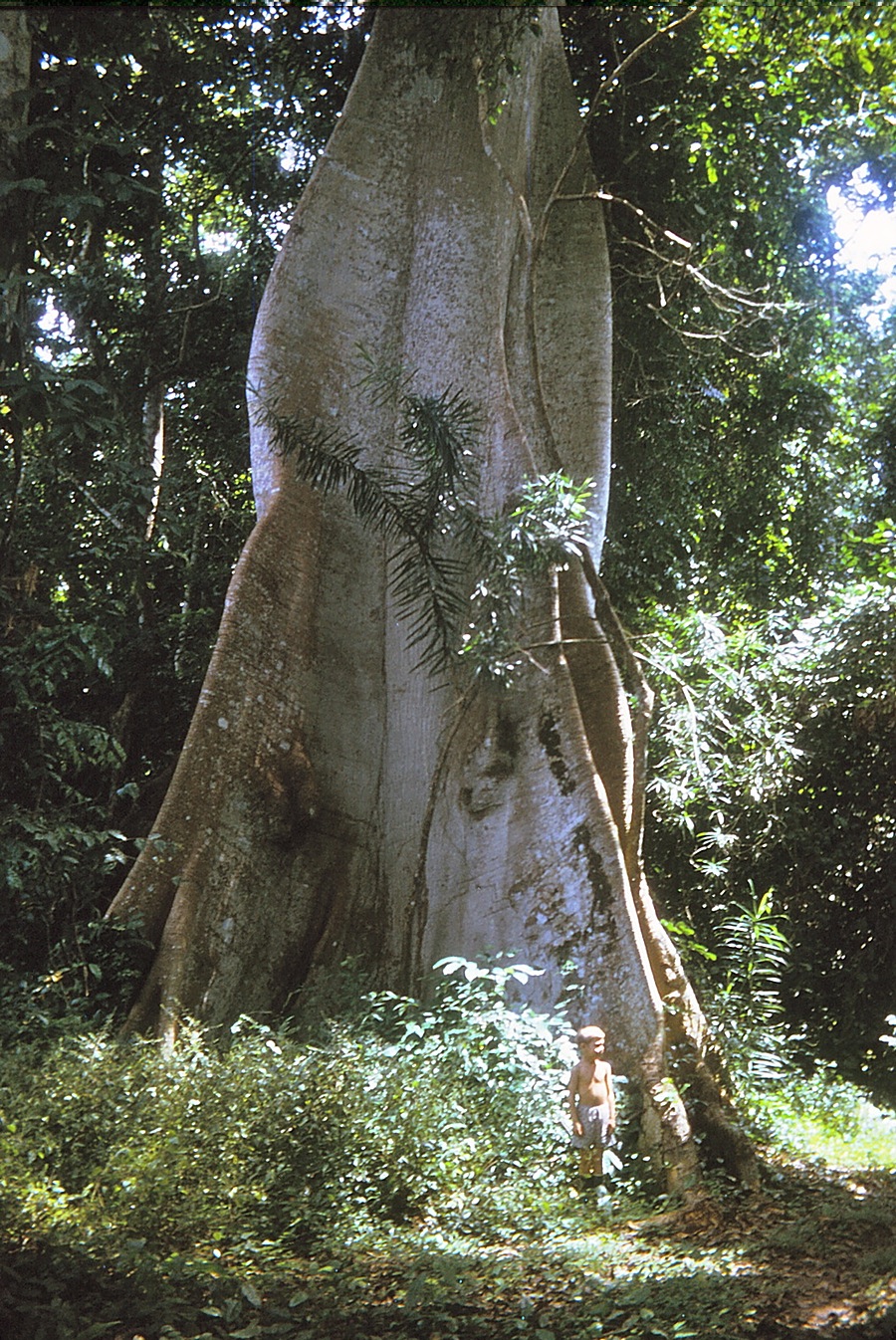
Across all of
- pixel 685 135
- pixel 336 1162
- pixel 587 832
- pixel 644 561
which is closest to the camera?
pixel 336 1162

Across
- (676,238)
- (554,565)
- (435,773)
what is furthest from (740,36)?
(435,773)

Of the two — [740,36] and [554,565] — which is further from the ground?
[740,36]

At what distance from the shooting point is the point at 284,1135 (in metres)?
5.11

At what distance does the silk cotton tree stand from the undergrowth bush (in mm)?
664

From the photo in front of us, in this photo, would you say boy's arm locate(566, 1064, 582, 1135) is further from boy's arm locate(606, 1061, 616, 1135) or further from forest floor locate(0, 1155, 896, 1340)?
forest floor locate(0, 1155, 896, 1340)

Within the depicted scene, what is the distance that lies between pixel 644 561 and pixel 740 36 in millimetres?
4125

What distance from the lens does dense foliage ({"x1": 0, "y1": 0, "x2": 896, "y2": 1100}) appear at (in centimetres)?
718

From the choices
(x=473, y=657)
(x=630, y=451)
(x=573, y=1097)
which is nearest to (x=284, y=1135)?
(x=573, y=1097)

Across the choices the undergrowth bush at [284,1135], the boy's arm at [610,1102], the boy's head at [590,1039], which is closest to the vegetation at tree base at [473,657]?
the undergrowth bush at [284,1135]

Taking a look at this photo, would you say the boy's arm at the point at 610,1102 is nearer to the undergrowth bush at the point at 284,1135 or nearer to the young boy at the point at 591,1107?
the young boy at the point at 591,1107

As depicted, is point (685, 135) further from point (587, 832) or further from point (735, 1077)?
point (735, 1077)

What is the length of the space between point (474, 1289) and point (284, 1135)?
1109 millimetres

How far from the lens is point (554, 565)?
7215 millimetres

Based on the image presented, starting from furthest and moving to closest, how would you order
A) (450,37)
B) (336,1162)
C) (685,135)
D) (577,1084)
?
(685,135) < (450,37) < (577,1084) < (336,1162)
